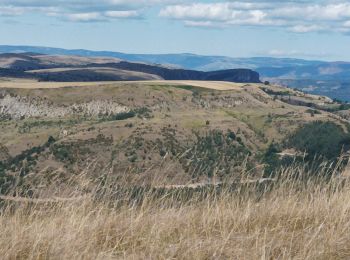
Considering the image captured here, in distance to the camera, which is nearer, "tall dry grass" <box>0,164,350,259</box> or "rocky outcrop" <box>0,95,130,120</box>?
"tall dry grass" <box>0,164,350,259</box>

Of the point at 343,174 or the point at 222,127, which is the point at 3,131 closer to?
the point at 222,127

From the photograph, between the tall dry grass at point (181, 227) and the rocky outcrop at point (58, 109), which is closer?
the tall dry grass at point (181, 227)

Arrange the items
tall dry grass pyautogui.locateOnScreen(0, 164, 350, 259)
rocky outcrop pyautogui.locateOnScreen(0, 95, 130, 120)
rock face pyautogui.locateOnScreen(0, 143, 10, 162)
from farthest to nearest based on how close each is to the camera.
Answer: rocky outcrop pyautogui.locateOnScreen(0, 95, 130, 120)
rock face pyautogui.locateOnScreen(0, 143, 10, 162)
tall dry grass pyautogui.locateOnScreen(0, 164, 350, 259)

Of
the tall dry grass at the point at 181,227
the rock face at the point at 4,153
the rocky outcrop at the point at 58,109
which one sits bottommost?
the rocky outcrop at the point at 58,109

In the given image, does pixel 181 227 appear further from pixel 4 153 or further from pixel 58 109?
pixel 58 109

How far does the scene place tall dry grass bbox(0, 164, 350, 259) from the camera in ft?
16.1

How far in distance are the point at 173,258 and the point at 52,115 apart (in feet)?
623

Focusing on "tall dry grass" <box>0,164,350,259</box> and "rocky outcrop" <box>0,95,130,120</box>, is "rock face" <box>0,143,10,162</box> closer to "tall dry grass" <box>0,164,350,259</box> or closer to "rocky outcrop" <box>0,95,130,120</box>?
"rocky outcrop" <box>0,95,130,120</box>

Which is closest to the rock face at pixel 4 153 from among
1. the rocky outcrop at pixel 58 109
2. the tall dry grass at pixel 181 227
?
the rocky outcrop at pixel 58 109

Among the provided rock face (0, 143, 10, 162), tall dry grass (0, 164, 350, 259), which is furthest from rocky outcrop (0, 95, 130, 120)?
tall dry grass (0, 164, 350, 259)

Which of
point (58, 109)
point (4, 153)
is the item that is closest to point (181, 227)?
point (4, 153)

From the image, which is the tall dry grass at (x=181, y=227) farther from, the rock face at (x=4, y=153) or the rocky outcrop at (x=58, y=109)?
the rocky outcrop at (x=58, y=109)

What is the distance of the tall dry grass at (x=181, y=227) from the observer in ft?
16.1

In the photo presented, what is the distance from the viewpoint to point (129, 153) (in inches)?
4119
